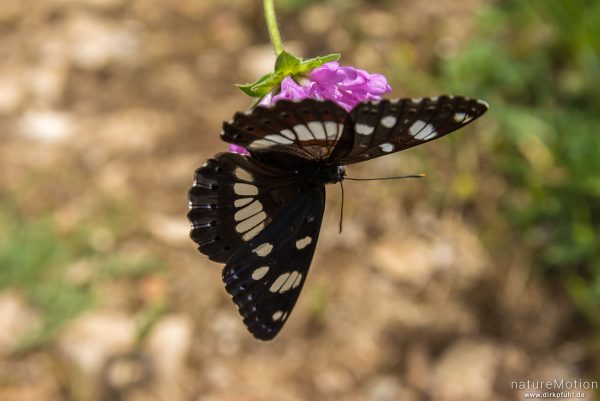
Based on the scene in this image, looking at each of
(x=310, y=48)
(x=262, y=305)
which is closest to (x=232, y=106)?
(x=310, y=48)

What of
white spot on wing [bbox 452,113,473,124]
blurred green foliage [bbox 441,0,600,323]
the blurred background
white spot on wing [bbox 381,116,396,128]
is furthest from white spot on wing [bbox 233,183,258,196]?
blurred green foliage [bbox 441,0,600,323]

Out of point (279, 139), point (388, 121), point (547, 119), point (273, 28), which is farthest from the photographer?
point (547, 119)

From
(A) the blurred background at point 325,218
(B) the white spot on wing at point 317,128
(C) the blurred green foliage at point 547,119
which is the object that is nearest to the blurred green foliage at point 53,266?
(A) the blurred background at point 325,218

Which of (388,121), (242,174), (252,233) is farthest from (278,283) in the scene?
(388,121)

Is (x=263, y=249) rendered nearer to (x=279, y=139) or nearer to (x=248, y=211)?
(x=248, y=211)

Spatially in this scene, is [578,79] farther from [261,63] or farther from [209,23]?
[209,23]
